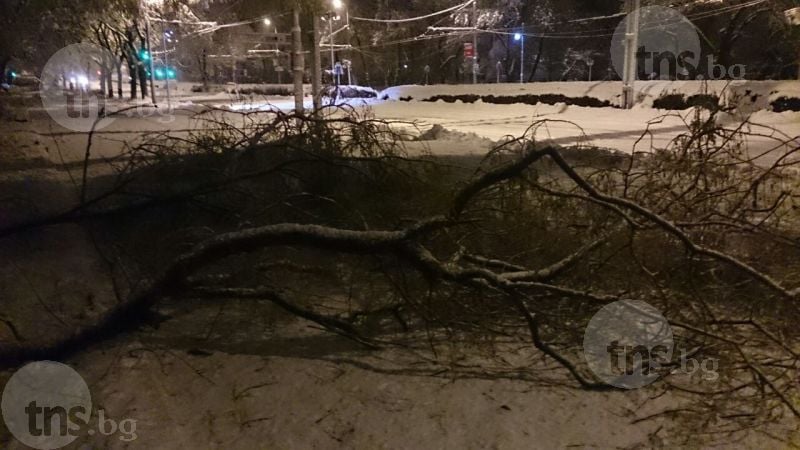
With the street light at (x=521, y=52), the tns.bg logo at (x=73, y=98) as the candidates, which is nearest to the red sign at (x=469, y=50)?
the street light at (x=521, y=52)

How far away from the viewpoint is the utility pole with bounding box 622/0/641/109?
21953mm

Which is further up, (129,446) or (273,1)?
(273,1)

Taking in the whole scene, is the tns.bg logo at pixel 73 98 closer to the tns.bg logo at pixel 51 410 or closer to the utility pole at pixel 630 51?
the tns.bg logo at pixel 51 410

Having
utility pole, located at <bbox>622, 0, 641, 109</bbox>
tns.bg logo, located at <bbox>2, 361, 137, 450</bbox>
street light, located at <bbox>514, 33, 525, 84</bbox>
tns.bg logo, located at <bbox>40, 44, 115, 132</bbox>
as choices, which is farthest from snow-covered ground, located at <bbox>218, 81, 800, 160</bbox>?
street light, located at <bbox>514, 33, 525, 84</bbox>

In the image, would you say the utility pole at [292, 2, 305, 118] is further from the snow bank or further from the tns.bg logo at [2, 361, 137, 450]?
the tns.bg logo at [2, 361, 137, 450]

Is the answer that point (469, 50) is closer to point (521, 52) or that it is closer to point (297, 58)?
point (521, 52)

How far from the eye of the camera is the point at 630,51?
21969 millimetres

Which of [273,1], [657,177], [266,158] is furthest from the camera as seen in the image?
[273,1]

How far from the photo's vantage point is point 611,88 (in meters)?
25.2

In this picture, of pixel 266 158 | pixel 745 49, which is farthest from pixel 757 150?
pixel 745 49

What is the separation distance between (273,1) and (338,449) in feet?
44.2

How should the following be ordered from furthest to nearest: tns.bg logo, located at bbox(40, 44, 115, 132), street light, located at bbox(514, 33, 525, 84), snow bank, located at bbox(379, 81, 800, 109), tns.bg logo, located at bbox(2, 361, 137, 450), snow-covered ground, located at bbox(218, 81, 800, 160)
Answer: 1. street light, located at bbox(514, 33, 525, 84)
2. tns.bg logo, located at bbox(40, 44, 115, 132)
3. snow bank, located at bbox(379, 81, 800, 109)
4. snow-covered ground, located at bbox(218, 81, 800, 160)
5. tns.bg logo, located at bbox(2, 361, 137, 450)

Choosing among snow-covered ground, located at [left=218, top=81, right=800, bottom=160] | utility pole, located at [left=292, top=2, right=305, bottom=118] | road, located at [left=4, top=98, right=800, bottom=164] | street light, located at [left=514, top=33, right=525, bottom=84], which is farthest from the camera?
street light, located at [left=514, top=33, right=525, bottom=84]

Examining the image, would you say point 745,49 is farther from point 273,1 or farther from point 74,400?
point 74,400
